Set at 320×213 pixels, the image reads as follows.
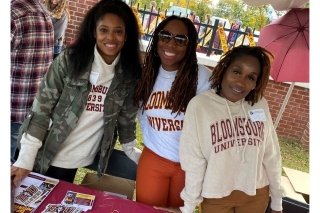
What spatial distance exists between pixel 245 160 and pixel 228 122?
24 centimetres

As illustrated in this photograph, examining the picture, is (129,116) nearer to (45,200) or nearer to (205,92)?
(205,92)

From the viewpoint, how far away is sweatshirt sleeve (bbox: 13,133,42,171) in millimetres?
1689

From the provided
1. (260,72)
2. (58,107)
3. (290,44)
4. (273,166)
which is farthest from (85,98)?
(290,44)

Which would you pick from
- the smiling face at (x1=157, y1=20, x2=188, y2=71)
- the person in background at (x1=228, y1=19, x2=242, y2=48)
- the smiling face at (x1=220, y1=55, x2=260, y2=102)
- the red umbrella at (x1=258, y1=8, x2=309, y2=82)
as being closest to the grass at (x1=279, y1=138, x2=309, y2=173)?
the person in background at (x1=228, y1=19, x2=242, y2=48)

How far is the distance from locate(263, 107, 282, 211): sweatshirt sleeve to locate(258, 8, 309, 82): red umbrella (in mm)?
713

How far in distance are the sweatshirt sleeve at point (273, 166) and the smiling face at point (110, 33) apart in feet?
3.33

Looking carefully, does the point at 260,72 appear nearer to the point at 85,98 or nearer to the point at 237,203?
the point at 237,203

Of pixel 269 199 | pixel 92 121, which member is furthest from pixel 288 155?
pixel 92 121

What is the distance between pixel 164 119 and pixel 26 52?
1091mm

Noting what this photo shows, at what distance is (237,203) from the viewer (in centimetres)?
180

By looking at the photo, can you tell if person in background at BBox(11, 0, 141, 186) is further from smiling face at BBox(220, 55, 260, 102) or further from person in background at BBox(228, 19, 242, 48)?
person in background at BBox(228, 19, 242, 48)

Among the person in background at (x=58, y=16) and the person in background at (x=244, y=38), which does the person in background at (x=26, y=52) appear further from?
the person in background at (x=244, y=38)

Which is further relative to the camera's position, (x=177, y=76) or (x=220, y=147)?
(x=177, y=76)

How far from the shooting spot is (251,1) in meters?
2.27
